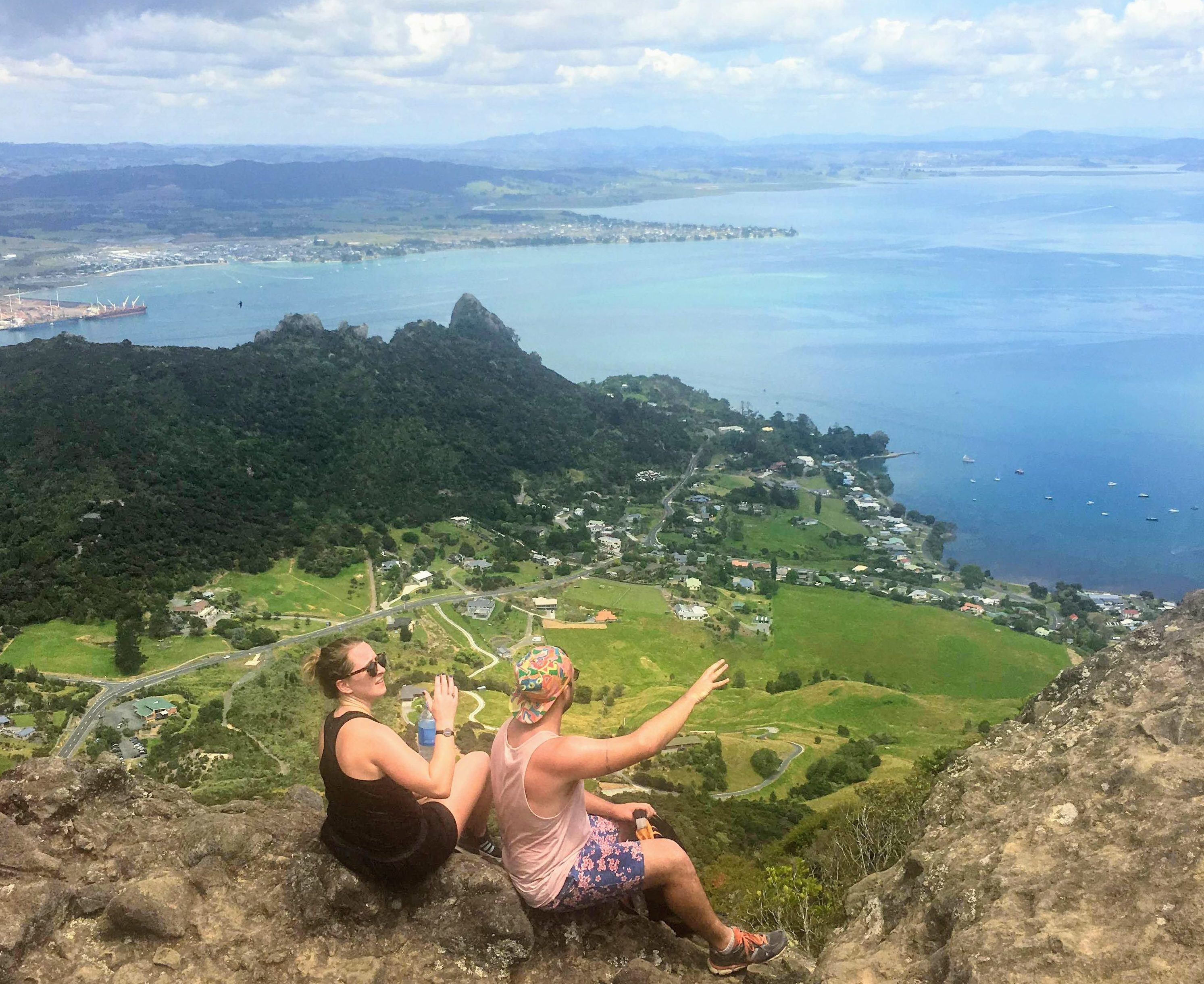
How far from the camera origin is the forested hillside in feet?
109

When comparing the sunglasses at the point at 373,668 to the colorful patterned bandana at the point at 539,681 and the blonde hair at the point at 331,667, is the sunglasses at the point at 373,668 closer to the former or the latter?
the blonde hair at the point at 331,667

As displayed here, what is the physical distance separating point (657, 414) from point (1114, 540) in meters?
32.1

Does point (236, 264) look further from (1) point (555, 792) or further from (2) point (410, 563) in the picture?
(1) point (555, 792)

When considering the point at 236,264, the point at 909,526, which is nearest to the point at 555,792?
the point at 909,526

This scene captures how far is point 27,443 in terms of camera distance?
40312 mm

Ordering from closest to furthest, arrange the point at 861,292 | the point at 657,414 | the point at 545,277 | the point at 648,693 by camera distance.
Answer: the point at 648,693, the point at 657,414, the point at 861,292, the point at 545,277

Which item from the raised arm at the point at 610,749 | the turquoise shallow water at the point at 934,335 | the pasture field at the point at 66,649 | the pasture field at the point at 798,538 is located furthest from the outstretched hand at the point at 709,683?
the turquoise shallow water at the point at 934,335

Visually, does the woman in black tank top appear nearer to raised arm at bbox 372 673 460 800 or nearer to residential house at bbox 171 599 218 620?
raised arm at bbox 372 673 460 800

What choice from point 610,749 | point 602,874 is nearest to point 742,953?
point 602,874

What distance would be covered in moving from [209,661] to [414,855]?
26.2m

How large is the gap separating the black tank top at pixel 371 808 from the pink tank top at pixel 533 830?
0.38 m

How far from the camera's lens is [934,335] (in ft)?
323

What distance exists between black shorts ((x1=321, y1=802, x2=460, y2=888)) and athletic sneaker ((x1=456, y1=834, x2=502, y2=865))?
0.82ft

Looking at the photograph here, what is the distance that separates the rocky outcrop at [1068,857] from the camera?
3.12 meters
